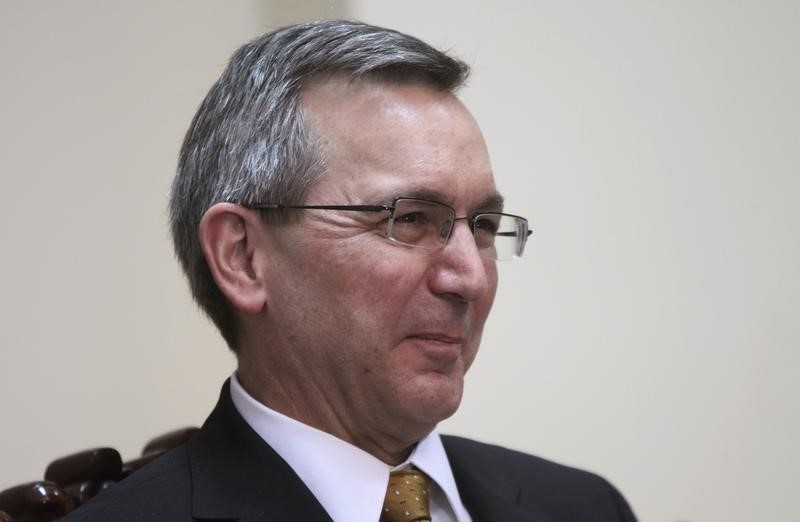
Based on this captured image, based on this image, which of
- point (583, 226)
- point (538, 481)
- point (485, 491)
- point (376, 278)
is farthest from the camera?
point (583, 226)

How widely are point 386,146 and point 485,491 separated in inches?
27.9

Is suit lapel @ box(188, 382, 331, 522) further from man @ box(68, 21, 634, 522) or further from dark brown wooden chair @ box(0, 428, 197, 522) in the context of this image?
dark brown wooden chair @ box(0, 428, 197, 522)

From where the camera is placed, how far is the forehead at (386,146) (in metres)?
1.61

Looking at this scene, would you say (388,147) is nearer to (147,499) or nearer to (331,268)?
(331,268)

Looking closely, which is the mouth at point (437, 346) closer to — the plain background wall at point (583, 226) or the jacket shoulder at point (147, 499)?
the jacket shoulder at point (147, 499)

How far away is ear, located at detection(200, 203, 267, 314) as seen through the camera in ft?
5.42

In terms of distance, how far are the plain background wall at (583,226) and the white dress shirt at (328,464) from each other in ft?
2.97

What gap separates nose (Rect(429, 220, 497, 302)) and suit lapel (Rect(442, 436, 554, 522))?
1.49 ft

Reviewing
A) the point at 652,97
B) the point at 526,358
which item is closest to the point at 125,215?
the point at 526,358

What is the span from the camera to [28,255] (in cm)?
234

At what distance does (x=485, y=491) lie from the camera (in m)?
1.89

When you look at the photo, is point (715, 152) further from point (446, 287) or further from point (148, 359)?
point (148, 359)

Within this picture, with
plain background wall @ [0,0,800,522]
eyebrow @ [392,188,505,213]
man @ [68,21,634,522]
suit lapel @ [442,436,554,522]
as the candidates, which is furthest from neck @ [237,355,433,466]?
plain background wall @ [0,0,800,522]

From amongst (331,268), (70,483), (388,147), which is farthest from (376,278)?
(70,483)
